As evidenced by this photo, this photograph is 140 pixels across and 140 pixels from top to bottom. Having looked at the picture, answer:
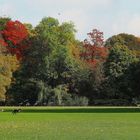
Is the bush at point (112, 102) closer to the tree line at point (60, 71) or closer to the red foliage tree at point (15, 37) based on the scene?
the tree line at point (60, 71)

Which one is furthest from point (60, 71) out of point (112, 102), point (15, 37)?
point (15, 37)

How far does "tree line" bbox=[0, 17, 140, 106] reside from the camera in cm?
9688

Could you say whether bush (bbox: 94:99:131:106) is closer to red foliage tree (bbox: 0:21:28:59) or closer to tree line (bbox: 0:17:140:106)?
tree line (bbox: 0:17:140:106)

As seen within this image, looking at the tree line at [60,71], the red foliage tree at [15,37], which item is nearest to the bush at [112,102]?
the tree line at [60,71]

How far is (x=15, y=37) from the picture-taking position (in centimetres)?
11025

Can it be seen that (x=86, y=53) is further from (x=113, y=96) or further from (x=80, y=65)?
(x=113, y=96)

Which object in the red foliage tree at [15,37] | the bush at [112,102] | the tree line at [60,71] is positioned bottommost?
the bush at [112,102]

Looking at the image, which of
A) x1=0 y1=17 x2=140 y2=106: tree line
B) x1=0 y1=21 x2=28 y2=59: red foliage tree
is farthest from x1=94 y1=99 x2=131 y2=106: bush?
x1=0 y1=21 x2=28 y2=59: red foliage tree

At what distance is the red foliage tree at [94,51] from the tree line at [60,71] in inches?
10.9

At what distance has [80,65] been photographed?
→ 341 feet

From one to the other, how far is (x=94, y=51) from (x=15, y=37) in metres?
15.4

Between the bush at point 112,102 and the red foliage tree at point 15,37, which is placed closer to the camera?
the bush at point 112,102

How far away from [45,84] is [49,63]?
4.05 meters

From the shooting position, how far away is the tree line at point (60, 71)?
3814 inches
